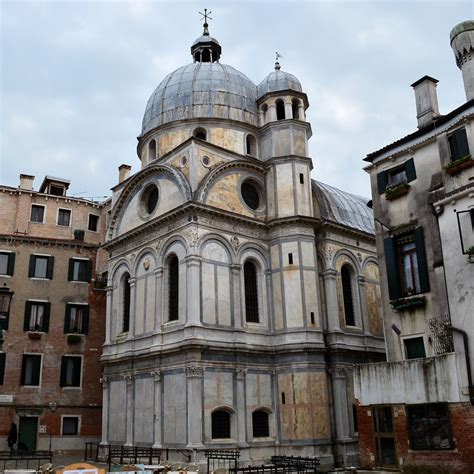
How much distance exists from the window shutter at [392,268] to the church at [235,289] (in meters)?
8.57

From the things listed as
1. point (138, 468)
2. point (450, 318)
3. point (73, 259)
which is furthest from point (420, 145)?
point (73, 259)

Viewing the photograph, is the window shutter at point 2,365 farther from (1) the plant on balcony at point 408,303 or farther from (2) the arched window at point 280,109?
(1) the plant on balcony at point 408,303

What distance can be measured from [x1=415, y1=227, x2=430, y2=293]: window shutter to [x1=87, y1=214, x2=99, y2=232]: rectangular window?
24252mm

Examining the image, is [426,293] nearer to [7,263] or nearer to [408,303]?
[408,303]

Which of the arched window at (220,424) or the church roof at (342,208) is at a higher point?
the church roof at (342,208)

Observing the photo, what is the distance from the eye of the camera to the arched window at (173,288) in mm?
27688

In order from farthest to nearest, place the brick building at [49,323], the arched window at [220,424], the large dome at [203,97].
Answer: the large dome at [203,97] < the brick building at [49,323] < the arched window at [220,424]

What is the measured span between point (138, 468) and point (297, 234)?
56.5 feet

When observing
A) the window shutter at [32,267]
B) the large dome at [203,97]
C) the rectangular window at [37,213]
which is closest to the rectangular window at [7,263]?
the window shutter at [32,267]

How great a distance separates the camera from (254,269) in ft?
96.9

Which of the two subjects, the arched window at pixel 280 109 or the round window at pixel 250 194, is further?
the arched window at pixel 280 109

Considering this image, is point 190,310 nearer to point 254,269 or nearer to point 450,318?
point 254,269

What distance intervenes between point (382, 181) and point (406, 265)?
3392mm

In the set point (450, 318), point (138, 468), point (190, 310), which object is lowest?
point (138, 468)
